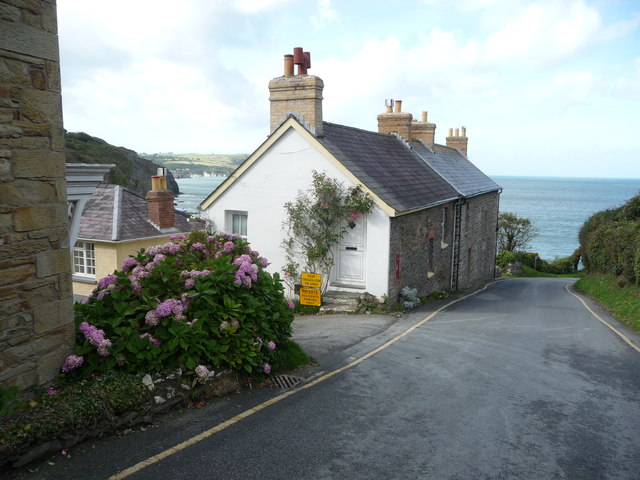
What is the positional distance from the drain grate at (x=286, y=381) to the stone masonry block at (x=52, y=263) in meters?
3.48

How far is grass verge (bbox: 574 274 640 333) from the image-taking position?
651 inches

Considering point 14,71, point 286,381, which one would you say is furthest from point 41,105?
point 286,381

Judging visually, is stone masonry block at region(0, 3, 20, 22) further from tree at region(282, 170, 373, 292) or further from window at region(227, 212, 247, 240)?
window at region(227, 212, 247, 240)

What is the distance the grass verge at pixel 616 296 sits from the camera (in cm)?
1653

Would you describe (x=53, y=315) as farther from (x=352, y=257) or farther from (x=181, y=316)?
(x=352, y=257)

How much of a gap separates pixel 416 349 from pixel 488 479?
5.32 m

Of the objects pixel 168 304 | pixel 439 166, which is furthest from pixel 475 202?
pixel 168 304

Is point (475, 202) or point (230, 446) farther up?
point (475, 202)

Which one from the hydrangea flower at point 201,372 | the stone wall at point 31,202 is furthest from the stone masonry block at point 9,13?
the hydrangea flower at point 201,372

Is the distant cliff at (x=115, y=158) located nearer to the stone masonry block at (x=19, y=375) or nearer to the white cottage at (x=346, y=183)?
the white cottage at (x=346, y=183)

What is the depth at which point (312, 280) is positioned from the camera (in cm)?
1541

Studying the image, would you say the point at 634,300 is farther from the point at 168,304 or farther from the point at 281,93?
the point at 168,304

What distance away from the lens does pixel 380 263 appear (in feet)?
50.2

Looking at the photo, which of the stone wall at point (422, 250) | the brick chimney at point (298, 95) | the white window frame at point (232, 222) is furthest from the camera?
the white window frame at point (232, 222)
